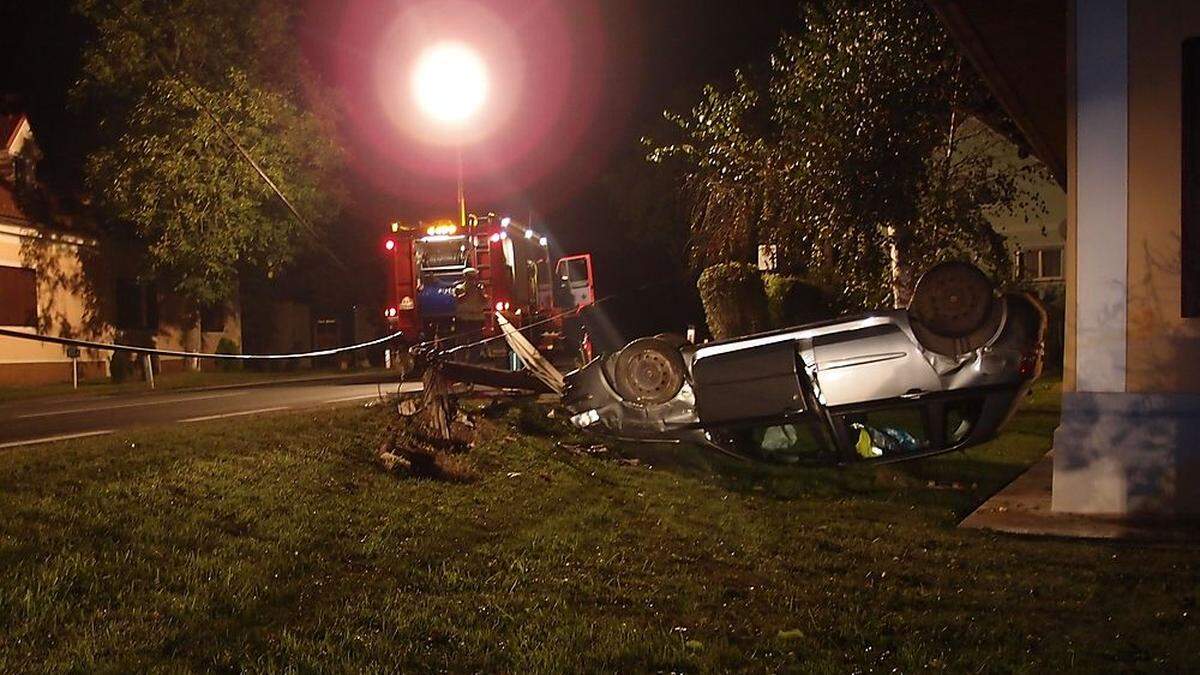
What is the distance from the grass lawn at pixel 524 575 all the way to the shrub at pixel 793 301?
918 centimetres

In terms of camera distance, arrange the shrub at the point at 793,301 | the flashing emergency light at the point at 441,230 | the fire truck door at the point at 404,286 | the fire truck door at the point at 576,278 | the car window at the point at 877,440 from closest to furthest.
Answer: the car window at the point at 877,440 → the shrub at the point at 793,301 → the fire truck door at the point at 404,286 → the flashing emergency light at the point at 441,230 → the fire truck door at the point at 576,278

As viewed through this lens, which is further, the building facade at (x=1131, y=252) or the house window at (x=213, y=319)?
the house window at (x=213, y=319)

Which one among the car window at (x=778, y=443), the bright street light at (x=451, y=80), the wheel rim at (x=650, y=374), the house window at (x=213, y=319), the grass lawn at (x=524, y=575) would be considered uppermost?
the bright street light at (x=451, y=80)

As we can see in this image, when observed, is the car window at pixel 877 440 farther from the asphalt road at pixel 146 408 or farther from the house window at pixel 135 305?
the house window at pixel 135 305

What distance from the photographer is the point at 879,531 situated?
7.75 m

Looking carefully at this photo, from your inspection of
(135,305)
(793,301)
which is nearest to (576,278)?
(793,301)

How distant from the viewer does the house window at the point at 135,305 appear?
3112 cm

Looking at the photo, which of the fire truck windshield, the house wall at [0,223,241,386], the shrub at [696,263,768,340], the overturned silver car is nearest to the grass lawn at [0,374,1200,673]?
the overturned silver car

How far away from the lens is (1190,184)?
24.5ft

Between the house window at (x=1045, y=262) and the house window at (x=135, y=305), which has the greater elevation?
the house window at (x=1045, y=262)

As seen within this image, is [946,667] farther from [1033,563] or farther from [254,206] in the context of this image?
[254,206]

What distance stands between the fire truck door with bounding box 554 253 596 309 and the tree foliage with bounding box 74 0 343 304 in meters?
8.53

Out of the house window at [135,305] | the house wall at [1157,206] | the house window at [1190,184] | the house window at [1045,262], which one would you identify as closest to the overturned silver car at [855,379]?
the house wall at [1157,206]

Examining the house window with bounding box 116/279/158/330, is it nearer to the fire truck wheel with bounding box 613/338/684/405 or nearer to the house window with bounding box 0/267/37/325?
the house window with bounding box 0/267/37/325
